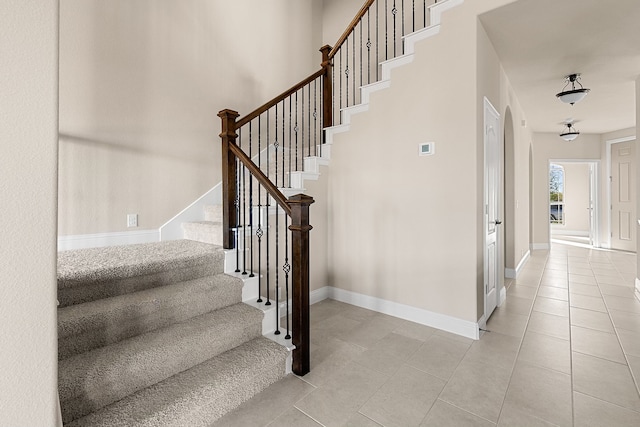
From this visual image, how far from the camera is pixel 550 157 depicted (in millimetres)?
7105

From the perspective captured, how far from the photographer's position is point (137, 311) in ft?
5.74

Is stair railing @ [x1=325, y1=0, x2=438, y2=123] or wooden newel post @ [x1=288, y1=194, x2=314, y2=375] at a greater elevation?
stair railing @ [x1=325, y1=0, x2=438, y2=123]

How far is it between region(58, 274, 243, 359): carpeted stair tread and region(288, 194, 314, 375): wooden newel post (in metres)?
0.58

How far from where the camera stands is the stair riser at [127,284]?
5.74ft

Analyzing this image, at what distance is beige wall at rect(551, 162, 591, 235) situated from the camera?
920 cm

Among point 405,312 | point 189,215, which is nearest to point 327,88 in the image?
point 189,215

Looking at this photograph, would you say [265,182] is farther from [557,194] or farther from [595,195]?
[557,194]

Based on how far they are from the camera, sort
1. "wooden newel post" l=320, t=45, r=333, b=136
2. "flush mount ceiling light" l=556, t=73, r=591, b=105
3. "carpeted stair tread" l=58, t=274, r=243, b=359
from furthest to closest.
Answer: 1. "wooden newel post" l=320, t=45, r=333, b=136
2. "flush mount ceiling light" l=556, t=73, r=591, b=105
3. "carpeted stair tread" l=58, t=274, r=243, b=359

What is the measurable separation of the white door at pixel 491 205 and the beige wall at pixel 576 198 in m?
8.18

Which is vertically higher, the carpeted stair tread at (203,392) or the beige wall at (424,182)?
the beige wall at (424,182)

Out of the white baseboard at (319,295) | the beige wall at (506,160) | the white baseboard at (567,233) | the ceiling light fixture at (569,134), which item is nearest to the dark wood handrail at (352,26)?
the beige wall at (506,160)

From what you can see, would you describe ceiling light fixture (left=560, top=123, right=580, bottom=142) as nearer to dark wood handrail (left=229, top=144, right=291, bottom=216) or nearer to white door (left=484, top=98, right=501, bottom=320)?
white door (left=484, top=98, right=501, bottom=320)

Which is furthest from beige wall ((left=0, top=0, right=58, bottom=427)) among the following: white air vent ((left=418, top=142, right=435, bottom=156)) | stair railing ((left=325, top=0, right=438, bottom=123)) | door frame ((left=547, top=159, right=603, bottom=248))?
door frame ((left=547, top=159, right=603, bottom=248))

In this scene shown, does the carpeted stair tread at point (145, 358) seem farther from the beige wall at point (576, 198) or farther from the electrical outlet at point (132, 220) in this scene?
the beige wall at point (576, 198)
